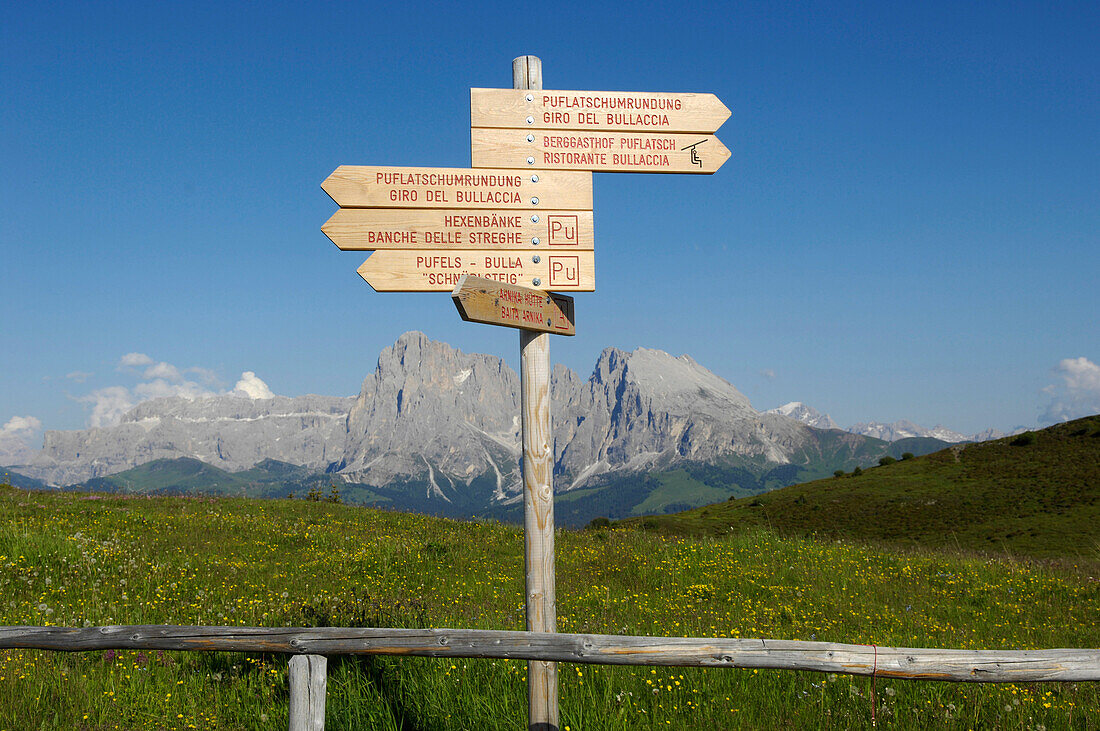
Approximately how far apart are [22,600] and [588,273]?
402 inches

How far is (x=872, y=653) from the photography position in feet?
13.9

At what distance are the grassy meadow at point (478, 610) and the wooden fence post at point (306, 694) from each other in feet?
4.96

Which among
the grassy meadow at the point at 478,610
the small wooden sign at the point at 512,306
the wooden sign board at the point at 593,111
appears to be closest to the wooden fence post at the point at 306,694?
the grassy meadow at the point at 478,610

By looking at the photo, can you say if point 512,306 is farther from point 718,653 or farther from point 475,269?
point 718,653

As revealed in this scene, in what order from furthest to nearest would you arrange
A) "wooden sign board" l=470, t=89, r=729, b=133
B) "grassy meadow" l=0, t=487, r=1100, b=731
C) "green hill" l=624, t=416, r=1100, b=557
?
1. "green hill" l=624, t=416, r=1100, b=557
2. "grassy meadow" l=0, t=487, r=1100, b=731
3. "wooden sign board" l=470, t=89, r=729, b=133

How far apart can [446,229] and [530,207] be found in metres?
0.75

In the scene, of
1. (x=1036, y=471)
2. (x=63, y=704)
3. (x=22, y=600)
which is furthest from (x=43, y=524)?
(x=1036, y=471)

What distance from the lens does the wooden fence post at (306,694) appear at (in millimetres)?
4414

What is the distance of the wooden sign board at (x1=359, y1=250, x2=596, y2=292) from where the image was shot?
5.38 metres

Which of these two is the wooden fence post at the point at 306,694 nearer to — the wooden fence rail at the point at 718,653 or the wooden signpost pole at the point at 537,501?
the wooden fence rail at the point at 718,653

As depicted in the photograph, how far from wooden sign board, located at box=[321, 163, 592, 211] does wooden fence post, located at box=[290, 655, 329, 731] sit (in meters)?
3.54

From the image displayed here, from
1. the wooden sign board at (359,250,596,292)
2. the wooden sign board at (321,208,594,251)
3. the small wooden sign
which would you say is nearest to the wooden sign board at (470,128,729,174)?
the wooden sign board at (321,208,594,251)

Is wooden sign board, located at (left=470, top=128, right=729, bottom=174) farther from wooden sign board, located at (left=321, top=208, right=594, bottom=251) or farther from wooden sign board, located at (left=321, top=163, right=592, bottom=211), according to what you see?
wooden sign board, located at (left=321, top=208, right=594, bottom=251)

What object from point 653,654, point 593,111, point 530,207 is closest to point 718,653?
point 653,654
